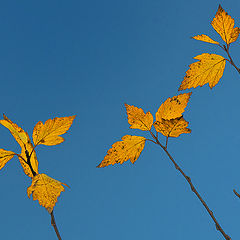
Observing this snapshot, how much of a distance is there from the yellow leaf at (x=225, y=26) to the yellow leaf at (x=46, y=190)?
0.51 m

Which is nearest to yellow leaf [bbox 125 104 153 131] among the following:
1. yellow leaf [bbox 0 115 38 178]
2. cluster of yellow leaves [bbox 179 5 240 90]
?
cluster of yellow leaves [bbox 179 5 240 90]

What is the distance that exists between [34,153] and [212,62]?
18.5 inches

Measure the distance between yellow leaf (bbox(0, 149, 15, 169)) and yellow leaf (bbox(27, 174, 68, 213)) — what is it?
8cm

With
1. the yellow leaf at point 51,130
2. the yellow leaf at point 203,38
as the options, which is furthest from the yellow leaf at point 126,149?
the yellow leaf at point 203,38

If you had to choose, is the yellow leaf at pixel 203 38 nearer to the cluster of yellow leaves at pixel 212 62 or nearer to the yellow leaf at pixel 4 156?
the cluster of yellow leaves at pixel 212 62

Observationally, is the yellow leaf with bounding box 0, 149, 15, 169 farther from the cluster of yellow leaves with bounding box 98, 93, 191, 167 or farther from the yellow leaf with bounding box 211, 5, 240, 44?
the yellow leaf with bounding box 211, 5, 240, 44

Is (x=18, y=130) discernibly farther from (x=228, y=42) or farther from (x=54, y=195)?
(x=228, y=42)

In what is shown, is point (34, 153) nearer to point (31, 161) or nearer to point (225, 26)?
point (31, 161)

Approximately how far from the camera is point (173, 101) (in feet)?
2.09

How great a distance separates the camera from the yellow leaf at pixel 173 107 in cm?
63

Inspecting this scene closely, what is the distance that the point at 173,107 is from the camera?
0.64 meters

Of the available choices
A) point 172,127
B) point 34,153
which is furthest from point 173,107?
point 34,153

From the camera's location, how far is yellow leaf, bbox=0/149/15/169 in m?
0.52

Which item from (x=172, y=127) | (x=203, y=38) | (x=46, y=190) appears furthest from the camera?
(x=203, y=38)
